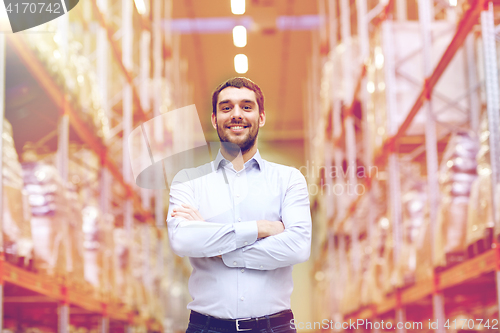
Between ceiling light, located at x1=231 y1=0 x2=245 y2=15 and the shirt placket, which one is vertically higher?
ceiling light, located at x1=231 y1=0 x2=245 y2=15

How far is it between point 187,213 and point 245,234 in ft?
0.73

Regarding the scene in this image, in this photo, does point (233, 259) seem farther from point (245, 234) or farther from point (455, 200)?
point (455, 200)

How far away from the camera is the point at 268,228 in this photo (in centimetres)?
189

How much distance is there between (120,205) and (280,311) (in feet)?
21.2

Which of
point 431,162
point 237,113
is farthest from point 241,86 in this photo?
point 431,162

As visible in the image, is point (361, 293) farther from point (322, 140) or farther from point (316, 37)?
point (316, 37)

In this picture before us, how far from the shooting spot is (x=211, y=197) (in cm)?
203

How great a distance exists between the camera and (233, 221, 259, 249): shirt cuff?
1.83m

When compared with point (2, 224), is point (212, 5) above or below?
above

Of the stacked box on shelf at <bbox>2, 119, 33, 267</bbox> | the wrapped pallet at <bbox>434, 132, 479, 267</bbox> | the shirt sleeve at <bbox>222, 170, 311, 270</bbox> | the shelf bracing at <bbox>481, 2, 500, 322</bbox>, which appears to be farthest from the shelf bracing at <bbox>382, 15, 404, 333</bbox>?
the shirt sleeve at <bbox>222, 170, 311, 270</bbox>

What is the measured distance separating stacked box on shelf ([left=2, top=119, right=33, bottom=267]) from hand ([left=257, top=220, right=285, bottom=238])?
1502mm

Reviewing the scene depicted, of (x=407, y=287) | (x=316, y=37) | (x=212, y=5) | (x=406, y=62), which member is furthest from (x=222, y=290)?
(x=316, y=37)

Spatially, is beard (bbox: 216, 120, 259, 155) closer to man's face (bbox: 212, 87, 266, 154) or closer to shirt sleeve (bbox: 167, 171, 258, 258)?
man's face (bbox: 212, 87, 266, 154)

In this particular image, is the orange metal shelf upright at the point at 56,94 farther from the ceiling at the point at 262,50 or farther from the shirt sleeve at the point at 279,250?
the ceiling at the point at 262,50
